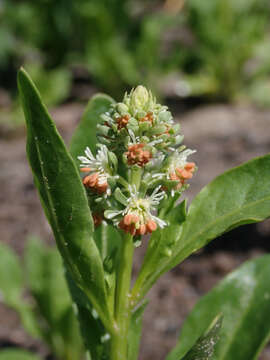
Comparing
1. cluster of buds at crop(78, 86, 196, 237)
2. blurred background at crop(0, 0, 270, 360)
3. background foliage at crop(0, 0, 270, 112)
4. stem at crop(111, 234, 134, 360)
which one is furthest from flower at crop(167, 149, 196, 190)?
background foliage at crop(0, 0, 270, 112)

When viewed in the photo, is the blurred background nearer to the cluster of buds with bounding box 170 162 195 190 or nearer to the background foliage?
the background foliage

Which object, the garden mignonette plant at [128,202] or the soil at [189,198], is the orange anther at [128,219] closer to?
the garden mignonette plant at [128,202]

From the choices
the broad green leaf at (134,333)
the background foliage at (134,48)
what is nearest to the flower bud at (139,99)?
the broad green leaf at (134,333)

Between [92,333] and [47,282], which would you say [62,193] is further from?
[47,282]

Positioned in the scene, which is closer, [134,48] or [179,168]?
[179,168]

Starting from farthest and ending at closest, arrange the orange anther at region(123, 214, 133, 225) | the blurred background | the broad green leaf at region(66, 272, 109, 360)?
the blurred background, the broad green leaf at region(66, 272, 109, 360), the orange anther at region(123, 214, 133, 225)

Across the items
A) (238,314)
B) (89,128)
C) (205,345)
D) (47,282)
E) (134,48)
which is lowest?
(238,314)

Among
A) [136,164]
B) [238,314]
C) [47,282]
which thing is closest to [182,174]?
[136,164]
